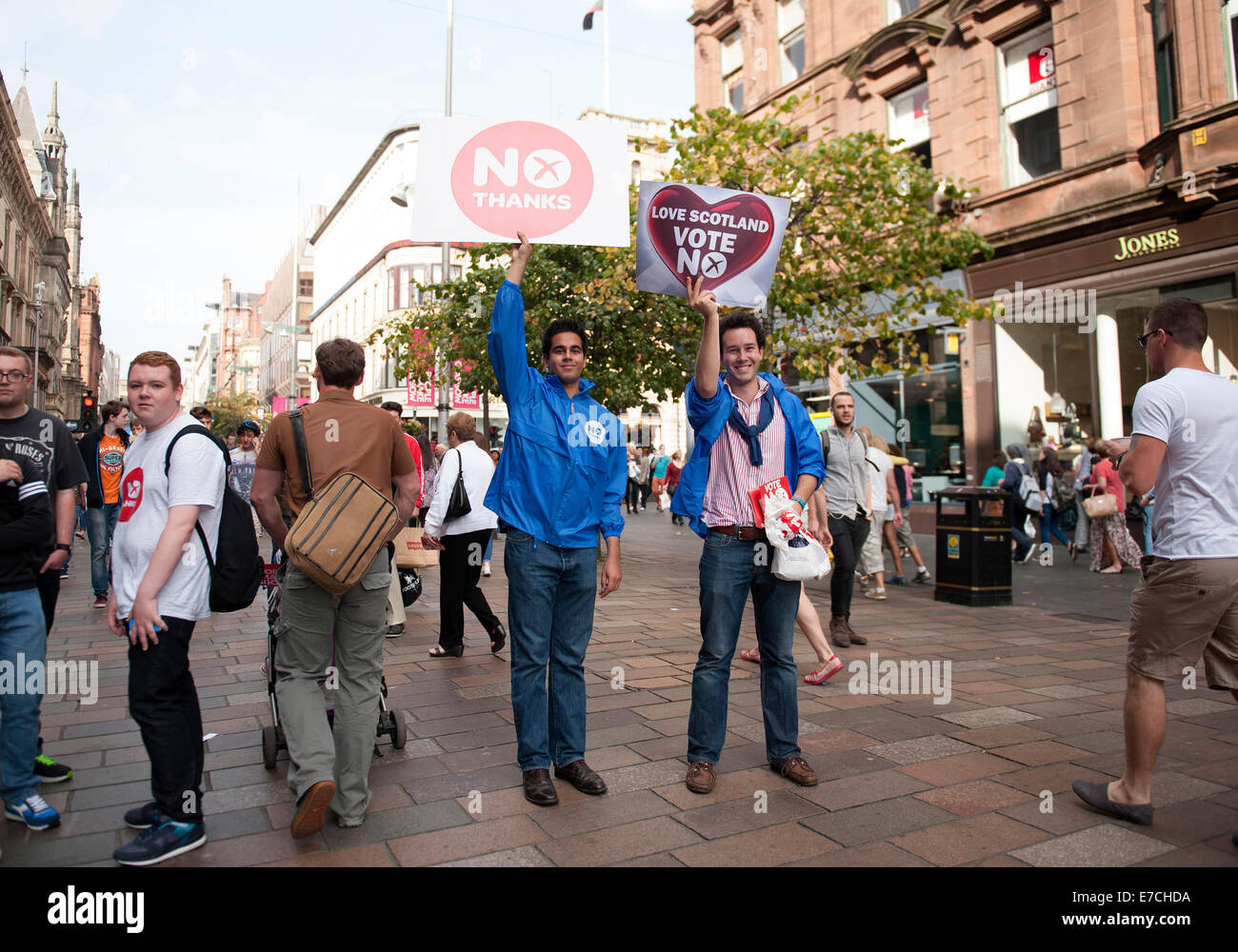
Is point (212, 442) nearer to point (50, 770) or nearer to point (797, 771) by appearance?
point (50, 770)

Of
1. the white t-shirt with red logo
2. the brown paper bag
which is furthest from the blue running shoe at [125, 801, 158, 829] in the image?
the brown paper bag

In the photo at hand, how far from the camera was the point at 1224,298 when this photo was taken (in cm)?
1254

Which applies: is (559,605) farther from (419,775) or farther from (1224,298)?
(1224,298)

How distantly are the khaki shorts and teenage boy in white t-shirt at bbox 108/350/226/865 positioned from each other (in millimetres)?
3478

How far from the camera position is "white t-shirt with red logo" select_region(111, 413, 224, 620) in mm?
3176

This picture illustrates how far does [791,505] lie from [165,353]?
2644 mm

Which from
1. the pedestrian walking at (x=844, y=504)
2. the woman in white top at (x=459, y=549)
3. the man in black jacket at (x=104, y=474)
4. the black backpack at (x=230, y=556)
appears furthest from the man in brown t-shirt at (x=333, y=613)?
the man in black jacket at (x=104, y=474)

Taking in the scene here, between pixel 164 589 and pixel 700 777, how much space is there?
222 centimetres

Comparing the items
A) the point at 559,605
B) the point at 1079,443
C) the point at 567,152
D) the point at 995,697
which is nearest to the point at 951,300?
the point at 1079,443

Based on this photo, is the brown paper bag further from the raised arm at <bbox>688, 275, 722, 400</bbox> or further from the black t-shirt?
the raised arm at <bbox>688, 275, 722, 400</bbox>

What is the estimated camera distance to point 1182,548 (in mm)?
3264

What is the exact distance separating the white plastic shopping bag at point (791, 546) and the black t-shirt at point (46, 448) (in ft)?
9.92

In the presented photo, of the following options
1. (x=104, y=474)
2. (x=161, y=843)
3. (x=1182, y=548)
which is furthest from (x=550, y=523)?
(x=104, y=474)

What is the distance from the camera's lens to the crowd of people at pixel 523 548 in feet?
10.5
